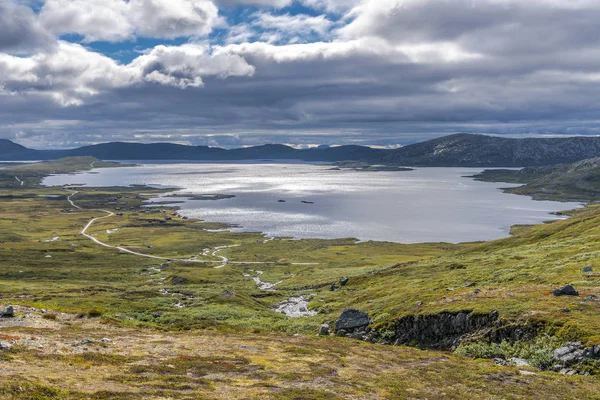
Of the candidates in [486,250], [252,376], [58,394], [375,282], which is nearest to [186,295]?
[375,282]

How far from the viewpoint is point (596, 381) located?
32.2 metres

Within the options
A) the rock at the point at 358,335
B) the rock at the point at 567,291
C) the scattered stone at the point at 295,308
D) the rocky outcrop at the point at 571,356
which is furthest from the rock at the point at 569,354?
the scattered stone at the point at 295,308

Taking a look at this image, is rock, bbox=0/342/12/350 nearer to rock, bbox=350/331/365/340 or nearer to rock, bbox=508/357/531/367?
rock, bbox=350/331/365/340

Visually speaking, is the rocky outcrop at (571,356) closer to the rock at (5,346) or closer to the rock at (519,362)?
the rock at (519,362)

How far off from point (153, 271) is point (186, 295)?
6096cm

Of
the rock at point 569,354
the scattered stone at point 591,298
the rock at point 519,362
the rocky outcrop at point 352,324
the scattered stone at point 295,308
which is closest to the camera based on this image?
the rock at point 569,354

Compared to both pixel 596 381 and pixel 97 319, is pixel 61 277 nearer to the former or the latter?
pixel 97 319

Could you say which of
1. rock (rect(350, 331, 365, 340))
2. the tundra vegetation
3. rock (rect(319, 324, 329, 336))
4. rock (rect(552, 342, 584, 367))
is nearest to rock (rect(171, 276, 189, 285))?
the tundra vegetation

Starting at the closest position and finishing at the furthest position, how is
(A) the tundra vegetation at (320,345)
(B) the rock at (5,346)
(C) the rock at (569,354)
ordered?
1. (A) the tundra vegetation at (320,345)
2. (B) the rock at (5,346)
3. (C) the rock at (569,354)

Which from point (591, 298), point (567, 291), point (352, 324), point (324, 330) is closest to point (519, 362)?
point (591, 298)

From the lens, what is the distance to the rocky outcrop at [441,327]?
48031 mm

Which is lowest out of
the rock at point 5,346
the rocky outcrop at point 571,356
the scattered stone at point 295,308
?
the scattered stone at point 295,308

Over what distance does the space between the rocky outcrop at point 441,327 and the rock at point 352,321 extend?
4.73m

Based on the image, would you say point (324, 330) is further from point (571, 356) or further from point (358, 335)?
point (571, 356)
